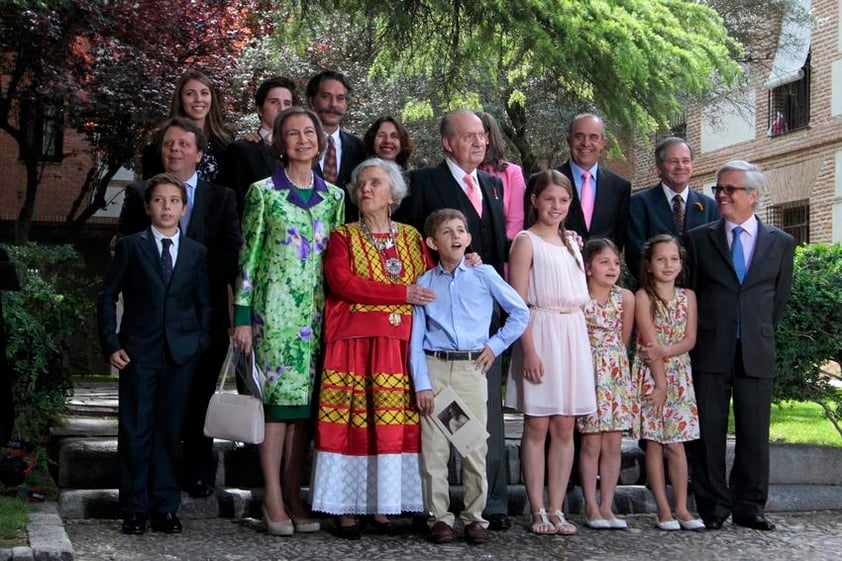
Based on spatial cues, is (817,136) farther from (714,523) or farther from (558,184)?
(558,184)

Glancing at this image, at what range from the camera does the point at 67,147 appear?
2542 centimetres

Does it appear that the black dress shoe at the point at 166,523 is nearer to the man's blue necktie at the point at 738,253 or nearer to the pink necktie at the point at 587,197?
the pink necktie at the point at 587,197

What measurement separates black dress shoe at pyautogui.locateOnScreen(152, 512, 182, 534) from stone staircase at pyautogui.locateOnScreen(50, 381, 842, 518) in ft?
1.61

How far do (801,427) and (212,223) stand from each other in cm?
656

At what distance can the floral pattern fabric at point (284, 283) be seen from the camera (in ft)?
20.4

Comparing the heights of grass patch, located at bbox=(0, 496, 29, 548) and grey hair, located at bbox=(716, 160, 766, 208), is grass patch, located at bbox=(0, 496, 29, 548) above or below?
below

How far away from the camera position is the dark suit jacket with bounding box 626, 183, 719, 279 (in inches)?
293

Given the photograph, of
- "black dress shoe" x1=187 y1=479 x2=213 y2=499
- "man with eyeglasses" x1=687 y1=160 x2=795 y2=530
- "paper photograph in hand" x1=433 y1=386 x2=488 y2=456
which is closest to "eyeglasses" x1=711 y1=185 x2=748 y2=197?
"man with eyeglasses" x1=687 y1=160 x2=795 y2=530

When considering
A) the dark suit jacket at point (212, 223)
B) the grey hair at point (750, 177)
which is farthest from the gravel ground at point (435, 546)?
the grey hair at point (750, 177)

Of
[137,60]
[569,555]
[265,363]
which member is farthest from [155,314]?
[137,60]

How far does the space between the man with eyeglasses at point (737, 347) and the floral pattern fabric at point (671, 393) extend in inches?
4.9

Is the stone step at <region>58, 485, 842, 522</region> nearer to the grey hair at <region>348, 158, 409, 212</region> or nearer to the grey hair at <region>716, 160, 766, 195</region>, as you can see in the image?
the grey hair at <region>348, 158, 409, 212</region>

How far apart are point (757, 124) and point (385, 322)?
20.7 meters

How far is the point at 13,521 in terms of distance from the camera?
5.91m
